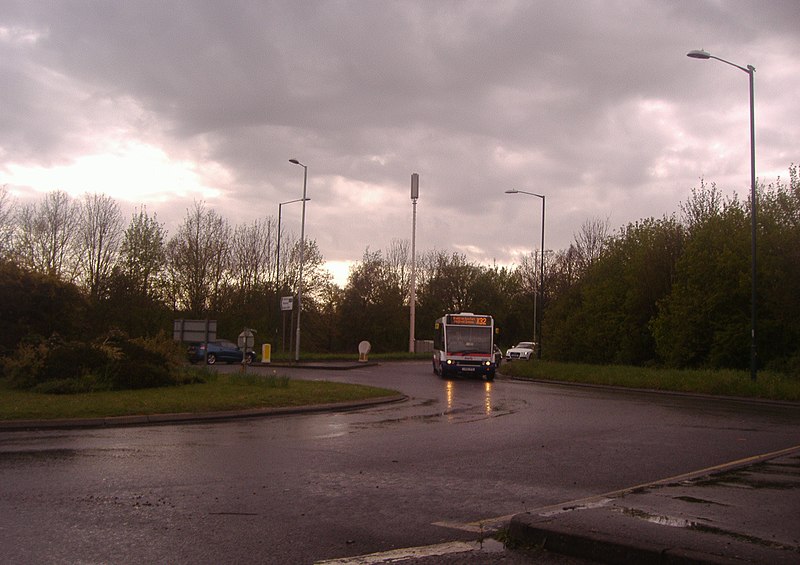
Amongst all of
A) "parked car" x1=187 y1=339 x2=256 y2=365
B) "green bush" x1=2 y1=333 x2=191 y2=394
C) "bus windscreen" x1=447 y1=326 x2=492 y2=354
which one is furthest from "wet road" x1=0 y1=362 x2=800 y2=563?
"parked car" x1=187 y1=339 x2=256 y2=365

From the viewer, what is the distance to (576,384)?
29219 millimetres

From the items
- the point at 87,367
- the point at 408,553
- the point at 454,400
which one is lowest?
the point at 454,400

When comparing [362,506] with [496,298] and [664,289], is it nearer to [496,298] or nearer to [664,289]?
[664,289]

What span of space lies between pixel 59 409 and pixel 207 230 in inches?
1466

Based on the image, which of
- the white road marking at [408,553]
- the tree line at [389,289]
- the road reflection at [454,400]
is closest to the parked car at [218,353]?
the tree line at [389,289]

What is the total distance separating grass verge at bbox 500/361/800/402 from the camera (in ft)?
75.3

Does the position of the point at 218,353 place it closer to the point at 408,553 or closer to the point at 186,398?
the point at 186,398

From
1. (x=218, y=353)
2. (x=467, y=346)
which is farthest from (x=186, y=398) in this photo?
(x=218, y=353)

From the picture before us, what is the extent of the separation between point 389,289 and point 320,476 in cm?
5565

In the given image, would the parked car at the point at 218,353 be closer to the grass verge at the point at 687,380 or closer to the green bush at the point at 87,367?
the grass verge at the point at 687,380

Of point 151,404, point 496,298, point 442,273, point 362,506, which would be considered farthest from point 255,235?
point 362,506

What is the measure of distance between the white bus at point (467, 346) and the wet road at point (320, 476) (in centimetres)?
1406

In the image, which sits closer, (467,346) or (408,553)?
(408,553)

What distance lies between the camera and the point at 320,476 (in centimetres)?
869
